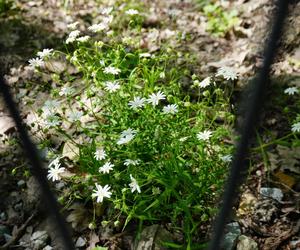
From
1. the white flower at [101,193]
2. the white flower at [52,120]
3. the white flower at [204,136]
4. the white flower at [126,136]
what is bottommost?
the white flower at [101,193]

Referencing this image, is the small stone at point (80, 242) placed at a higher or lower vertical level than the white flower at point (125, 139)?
lower

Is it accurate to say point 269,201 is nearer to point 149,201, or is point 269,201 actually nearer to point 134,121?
point 149,201

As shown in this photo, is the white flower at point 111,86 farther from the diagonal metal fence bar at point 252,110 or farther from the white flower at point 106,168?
the diagonal metal fence bar at point 252,110

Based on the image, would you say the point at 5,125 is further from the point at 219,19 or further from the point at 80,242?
the point at 219,19

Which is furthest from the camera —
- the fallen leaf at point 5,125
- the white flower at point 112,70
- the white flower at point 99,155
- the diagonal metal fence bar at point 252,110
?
the fallen leaf at point 5,125

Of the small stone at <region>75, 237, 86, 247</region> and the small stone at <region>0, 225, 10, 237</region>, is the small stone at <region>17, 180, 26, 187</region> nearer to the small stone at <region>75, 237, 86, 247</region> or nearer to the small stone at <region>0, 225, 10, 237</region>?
the small stone at <region>0, 225, 10, 237</region>

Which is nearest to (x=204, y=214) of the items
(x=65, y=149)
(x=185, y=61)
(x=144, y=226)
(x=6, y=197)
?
(x=144, y=226)

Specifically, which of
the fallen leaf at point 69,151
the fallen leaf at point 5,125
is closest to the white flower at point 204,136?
the fallen leaf at point 69,151
